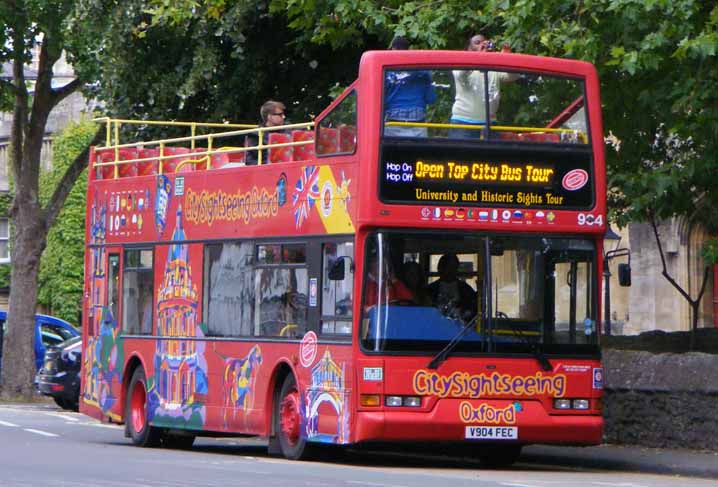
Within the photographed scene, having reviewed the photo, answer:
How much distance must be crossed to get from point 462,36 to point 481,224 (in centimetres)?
490

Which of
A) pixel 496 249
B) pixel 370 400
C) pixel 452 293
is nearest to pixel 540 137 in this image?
pixel 496 249

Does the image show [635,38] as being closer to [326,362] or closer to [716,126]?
[716,126]

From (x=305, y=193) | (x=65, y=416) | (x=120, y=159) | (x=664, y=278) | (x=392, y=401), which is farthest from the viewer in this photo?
(x=664, y=278)

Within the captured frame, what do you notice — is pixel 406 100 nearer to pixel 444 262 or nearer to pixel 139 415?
pixel 444 262

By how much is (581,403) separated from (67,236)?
1623 inches

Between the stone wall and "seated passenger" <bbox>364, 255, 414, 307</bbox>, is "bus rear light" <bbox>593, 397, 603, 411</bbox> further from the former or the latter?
"seated passenger" <bbox>364, 255, 414, 307</bbox>

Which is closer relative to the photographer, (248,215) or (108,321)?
(248,215)

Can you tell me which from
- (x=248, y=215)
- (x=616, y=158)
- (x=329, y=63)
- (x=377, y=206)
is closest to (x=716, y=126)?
(x=616, y=158)

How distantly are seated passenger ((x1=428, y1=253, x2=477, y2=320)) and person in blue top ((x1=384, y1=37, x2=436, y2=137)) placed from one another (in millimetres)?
1203

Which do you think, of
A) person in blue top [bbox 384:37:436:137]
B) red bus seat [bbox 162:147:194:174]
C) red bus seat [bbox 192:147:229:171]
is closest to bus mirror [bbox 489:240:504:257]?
person in blue top [bbox 384:37:436:137]

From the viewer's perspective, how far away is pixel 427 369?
15703mm

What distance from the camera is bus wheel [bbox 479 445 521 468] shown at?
1731 cm

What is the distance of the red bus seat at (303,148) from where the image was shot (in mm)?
17297

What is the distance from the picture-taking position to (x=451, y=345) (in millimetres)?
15773
